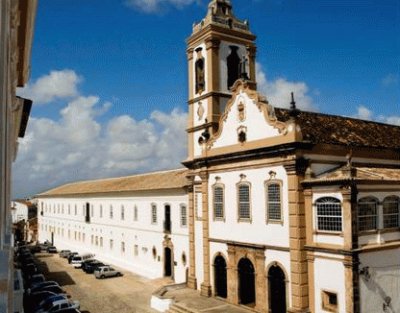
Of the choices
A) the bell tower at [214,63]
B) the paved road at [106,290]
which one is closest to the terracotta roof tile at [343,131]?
the bell tower at [214,63]

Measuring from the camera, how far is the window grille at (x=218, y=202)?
25.3 m

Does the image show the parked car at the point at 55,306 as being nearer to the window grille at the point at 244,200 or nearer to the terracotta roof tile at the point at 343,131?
the window grille at the point at 244,200

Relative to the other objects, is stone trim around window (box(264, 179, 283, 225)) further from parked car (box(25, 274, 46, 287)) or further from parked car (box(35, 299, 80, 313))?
parked car (box(25, 274, 46, 287))

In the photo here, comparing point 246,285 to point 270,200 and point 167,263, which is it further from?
point 167,263

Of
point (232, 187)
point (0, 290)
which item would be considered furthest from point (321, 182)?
point (0, 290)

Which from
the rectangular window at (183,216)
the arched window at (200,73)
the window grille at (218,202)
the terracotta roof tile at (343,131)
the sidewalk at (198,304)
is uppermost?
the arched window at (200,73)

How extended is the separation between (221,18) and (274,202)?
13490 mm

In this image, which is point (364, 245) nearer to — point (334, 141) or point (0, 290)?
point (334, 141)

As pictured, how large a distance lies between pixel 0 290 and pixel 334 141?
20.6 m

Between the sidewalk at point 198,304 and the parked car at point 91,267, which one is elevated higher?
the sidewalk at point 198,304

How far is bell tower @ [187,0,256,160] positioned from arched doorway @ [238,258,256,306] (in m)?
8.40

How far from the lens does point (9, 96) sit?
6090mm

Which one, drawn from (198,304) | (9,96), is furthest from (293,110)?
(9,96)

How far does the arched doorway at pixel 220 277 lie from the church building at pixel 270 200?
7 centimetres
